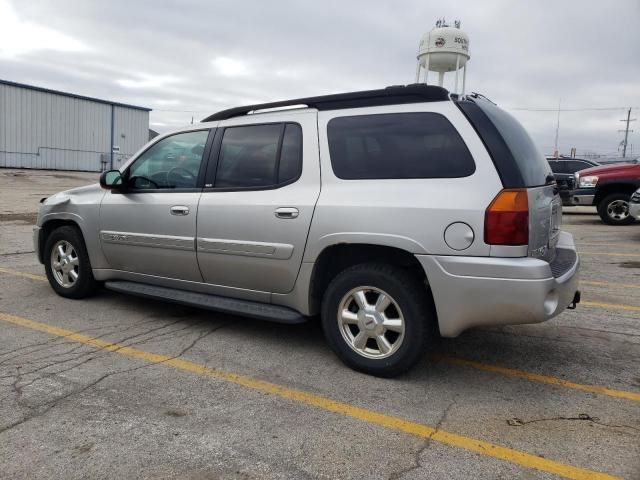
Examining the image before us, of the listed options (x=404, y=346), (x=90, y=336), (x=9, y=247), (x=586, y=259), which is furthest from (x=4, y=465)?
(x=586, y=259)

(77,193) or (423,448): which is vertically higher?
(77,193)

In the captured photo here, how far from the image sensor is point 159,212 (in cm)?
453

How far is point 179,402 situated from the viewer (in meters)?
3.15

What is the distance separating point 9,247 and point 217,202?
5.96 metres

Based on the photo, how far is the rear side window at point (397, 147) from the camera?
10.9 feet

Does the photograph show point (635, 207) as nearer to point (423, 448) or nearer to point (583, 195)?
point (583, 195)

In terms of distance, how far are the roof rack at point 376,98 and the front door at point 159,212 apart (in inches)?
36.6

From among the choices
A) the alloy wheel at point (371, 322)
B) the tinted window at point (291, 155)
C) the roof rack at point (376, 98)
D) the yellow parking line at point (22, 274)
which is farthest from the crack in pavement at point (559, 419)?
the yellow parking line at point (22, 274)

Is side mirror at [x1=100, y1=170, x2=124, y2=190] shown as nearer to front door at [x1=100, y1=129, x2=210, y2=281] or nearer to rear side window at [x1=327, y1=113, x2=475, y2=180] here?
front door at [x1=100, y1=129, x2=210, y2=281]

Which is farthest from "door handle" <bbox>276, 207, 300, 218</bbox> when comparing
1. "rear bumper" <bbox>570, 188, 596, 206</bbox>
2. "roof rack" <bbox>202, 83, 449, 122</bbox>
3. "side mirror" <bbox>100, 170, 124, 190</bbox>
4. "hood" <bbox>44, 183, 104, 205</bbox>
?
"rear bumper" <bbox>570, 188, 596, 206</bbox>

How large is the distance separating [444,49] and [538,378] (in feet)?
85.2

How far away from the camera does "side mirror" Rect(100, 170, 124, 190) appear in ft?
15.9

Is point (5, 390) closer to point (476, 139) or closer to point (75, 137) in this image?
point (476, 139)

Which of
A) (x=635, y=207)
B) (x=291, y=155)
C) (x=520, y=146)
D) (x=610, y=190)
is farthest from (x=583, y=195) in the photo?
(x=291, y=155)
